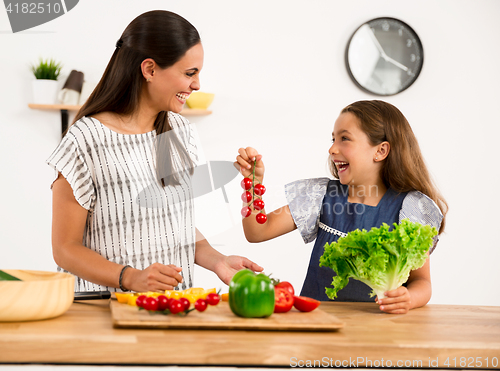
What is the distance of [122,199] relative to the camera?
1459 millimetres

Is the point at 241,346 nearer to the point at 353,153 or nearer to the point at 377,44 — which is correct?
the point at 353,153

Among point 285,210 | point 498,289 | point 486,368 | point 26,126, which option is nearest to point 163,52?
point 285,210

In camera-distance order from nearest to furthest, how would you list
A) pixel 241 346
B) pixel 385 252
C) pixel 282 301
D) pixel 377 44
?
1. pixel 241 346
2. pixel 282 301
3. pixel 385 252
4. pixel 377 44

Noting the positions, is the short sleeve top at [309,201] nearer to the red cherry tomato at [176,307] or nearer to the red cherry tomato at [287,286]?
the red cherry tomato at [287,286]

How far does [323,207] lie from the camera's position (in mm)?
1741

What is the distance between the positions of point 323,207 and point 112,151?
30.6 inches

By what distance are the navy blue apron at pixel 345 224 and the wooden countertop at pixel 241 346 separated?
56cm

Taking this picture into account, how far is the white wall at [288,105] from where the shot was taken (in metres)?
3.03

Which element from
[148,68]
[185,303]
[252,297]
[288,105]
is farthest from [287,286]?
[288,105]

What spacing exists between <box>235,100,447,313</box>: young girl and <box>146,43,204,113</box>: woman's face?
0.51 meters

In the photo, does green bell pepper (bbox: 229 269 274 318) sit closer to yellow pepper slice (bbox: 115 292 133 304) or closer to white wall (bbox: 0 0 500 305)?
yellow pepper slice (bbox: 115 292 133 304)

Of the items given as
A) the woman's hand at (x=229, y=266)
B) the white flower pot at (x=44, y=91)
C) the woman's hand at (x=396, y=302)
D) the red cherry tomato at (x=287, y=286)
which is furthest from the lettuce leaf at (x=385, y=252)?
the white flower pot at (x=44, y=91)

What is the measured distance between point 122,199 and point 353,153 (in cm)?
82

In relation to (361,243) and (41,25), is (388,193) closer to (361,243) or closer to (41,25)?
(361,243)
